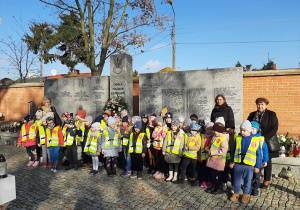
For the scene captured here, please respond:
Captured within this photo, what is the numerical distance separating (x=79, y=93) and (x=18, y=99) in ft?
21.9

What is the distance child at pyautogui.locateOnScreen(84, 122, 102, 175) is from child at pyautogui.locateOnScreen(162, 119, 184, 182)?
5.62 feet

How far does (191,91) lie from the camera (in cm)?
873

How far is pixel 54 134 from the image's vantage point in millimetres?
6680

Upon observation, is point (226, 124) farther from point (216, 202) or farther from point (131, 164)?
point (131, 164)

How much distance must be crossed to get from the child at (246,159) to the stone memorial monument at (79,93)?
6873 millimetres

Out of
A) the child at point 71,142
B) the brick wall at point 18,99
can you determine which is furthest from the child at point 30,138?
the brick wall at point 18,99

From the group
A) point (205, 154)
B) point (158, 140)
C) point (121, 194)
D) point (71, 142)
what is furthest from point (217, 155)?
point (71, 142)

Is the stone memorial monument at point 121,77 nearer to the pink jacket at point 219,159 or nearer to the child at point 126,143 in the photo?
the child at point 126,143

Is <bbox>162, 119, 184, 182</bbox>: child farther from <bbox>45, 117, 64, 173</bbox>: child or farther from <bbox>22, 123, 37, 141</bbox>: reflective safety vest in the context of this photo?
<bbox>22, 123, 37, 141</bbox>: reflective safety vest

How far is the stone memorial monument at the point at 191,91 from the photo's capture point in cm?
791

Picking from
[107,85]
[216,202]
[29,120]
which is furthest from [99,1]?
[216,202]

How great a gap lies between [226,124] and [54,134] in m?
4.47

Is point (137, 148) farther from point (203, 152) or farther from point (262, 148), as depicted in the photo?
point (262, 148)

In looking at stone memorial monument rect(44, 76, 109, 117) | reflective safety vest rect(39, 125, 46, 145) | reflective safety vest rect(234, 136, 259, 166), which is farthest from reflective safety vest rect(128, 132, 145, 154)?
stone memorial monument rect(44, 76, 109, 117)
